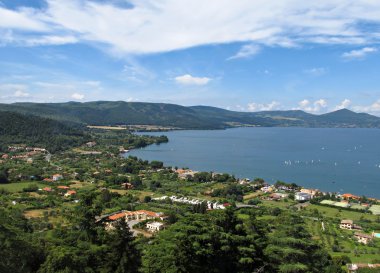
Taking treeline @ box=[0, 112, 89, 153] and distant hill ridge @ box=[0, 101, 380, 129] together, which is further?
distant hill ridge @ box=[0, 101, 380, 129]

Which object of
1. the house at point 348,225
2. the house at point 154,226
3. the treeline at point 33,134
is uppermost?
the treeline at point 33,134

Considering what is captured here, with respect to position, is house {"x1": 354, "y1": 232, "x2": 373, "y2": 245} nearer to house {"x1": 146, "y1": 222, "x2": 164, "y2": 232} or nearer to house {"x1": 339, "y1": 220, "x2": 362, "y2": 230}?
house {"x1": 339, "y1": 220, "x2": 362, "y2": 230}

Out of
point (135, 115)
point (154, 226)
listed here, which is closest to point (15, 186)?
point (154, 226)

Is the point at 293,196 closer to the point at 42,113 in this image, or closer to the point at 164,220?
the point at 164,220

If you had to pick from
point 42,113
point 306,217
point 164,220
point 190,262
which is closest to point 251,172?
point 306,217

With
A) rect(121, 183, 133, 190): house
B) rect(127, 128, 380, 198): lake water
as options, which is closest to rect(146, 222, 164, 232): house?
rect(121, 183, 133, 190): house

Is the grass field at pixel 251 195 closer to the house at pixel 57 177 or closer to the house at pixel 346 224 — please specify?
the house at pixel 346 224

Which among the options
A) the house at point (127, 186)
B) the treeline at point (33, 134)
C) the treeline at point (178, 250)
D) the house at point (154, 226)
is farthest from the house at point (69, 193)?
→ the treeline at point (33, 134)

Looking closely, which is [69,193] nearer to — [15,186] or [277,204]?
[15,186]
